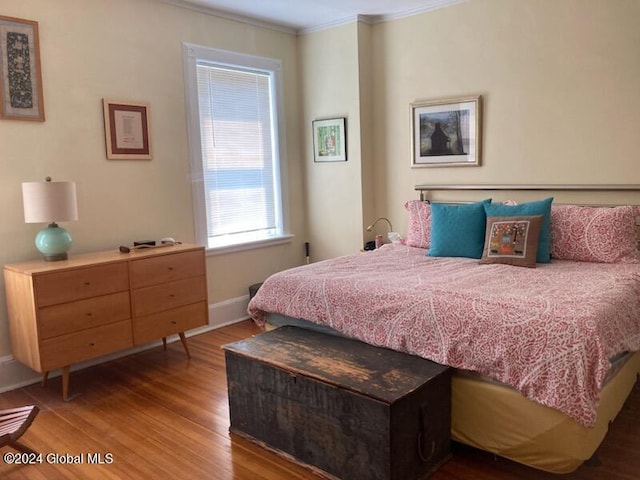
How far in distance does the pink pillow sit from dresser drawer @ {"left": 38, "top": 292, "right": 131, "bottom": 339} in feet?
7.01

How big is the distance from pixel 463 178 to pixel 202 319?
2346 millimetres

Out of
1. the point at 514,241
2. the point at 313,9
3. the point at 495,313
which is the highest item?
the point at 313,9

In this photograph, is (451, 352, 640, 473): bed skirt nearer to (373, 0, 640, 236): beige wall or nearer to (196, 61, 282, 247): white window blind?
(373, 0, 640, 236): beige wall

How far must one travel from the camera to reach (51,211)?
10.2 ft

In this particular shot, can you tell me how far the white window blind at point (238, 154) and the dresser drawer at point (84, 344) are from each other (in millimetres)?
1279

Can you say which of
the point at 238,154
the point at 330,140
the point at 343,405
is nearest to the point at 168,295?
the point at 238,154

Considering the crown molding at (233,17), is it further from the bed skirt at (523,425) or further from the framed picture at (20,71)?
the bed skirt at (523,425)

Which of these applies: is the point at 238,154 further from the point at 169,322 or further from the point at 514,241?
the point at 514,241

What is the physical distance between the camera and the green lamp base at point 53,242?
3186 millimetres

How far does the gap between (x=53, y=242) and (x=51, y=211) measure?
0.68ft

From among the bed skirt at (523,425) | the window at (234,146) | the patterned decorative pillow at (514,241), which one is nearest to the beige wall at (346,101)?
the window at (234,146)

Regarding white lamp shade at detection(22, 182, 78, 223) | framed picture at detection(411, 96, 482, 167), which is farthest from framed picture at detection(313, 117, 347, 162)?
white lamp shade at detection(22, 182, 78, 223)

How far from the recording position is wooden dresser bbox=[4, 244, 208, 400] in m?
2.99

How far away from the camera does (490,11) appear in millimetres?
3949
